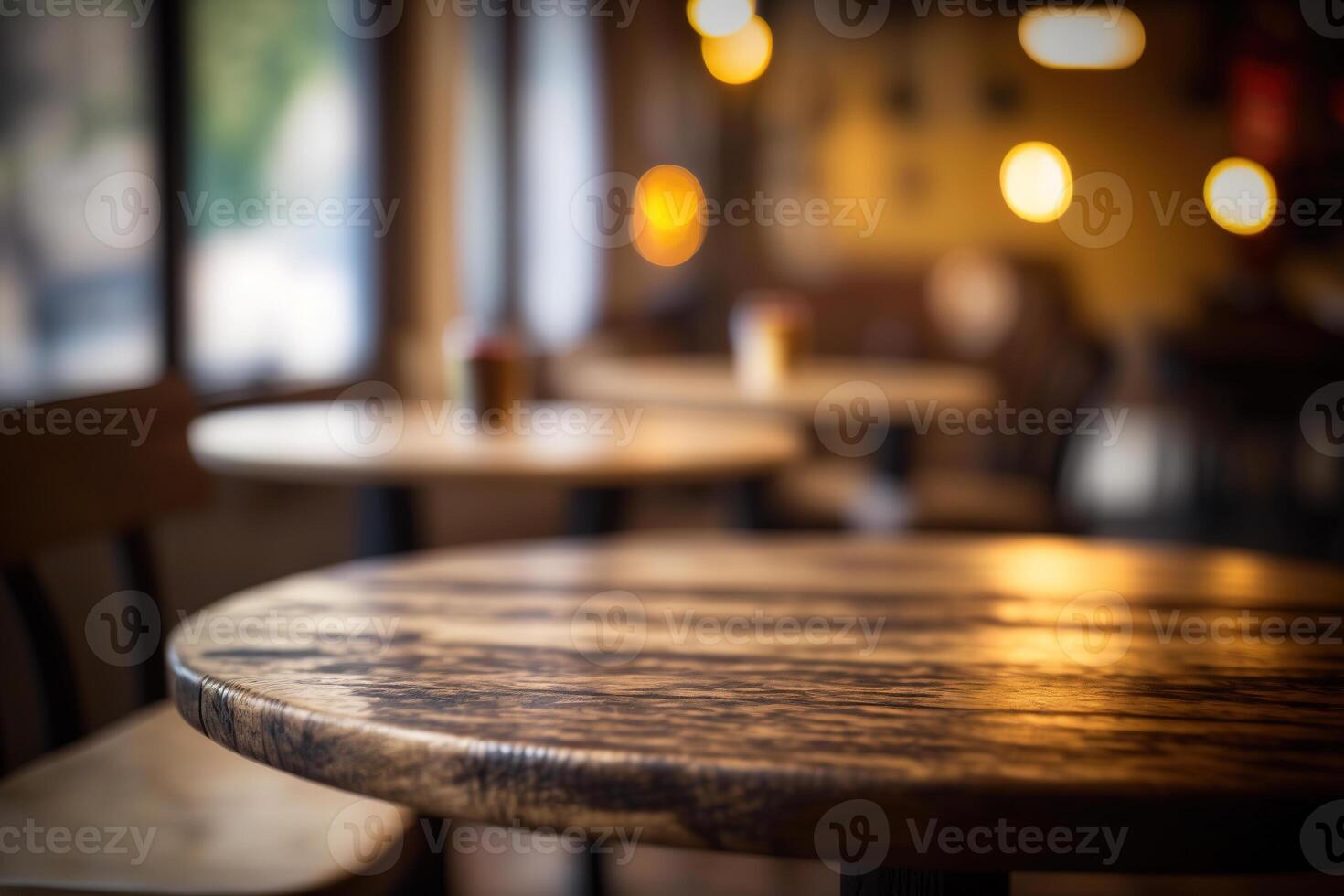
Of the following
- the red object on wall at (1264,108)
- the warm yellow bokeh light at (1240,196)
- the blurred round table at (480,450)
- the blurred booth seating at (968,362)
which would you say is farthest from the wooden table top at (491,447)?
the red object on wall at (1264,108)

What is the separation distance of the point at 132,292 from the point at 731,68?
7.03ft

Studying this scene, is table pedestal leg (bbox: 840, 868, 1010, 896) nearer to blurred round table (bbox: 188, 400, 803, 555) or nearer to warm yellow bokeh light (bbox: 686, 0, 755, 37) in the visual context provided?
blurred round table (bbox: 188, 400, 803, 555)

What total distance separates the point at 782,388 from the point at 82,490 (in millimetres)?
1959

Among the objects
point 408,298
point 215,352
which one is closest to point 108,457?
point 215,352

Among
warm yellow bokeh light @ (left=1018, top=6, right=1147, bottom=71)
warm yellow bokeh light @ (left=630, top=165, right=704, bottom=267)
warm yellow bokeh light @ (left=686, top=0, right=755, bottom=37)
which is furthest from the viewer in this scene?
warm yellow bokeh light @ (left=630, top=165, right=704, bottom=267)

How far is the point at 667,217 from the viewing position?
21.8 ft

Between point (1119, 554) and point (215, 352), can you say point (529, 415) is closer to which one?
point (215, 352)

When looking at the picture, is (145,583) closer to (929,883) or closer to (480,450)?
(480,450)

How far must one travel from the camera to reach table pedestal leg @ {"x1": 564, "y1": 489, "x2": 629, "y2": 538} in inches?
88.7

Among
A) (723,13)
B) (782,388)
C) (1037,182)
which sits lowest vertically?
(782,388)

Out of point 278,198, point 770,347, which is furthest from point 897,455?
point 278,198

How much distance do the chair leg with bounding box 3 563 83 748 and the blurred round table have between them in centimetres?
38

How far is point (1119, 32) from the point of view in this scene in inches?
235

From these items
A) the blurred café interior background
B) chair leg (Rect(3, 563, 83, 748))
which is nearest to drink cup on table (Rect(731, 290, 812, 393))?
the blurred café interior background
